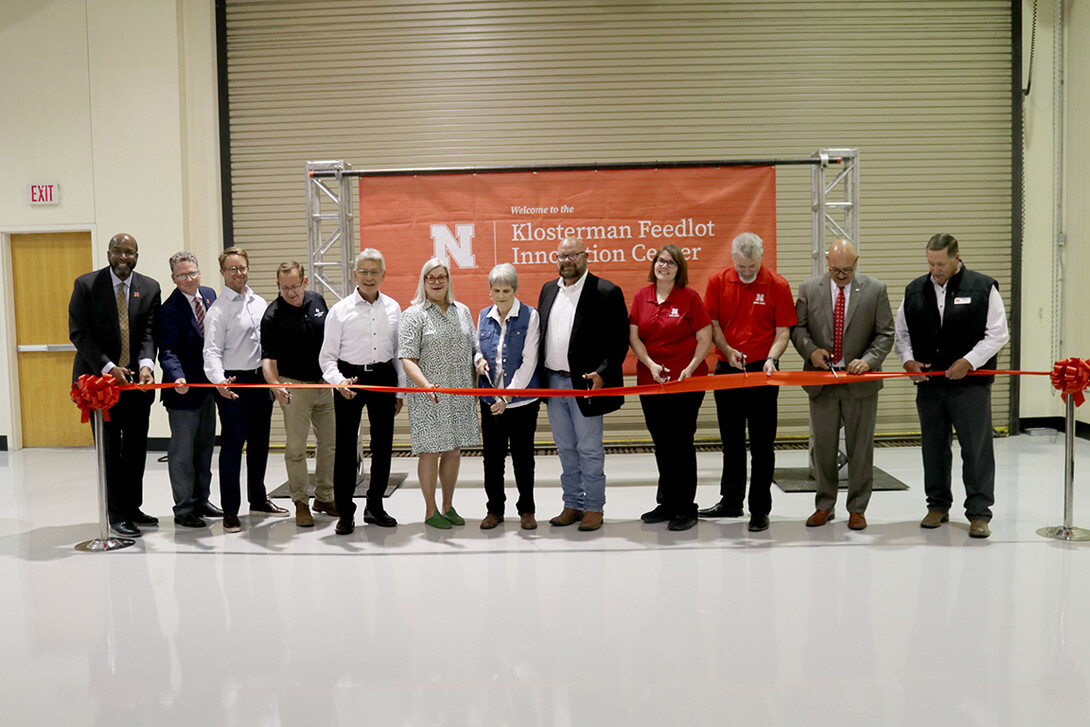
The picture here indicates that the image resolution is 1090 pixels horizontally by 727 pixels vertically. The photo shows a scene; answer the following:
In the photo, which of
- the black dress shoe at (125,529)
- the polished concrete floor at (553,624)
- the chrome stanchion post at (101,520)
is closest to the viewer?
the polished concrete floor at (553,624)

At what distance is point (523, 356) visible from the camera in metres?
5.00

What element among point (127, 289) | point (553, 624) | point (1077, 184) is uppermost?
point (1077, 184)

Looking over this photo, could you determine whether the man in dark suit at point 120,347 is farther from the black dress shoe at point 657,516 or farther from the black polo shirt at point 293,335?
the black dress shoe at point 657,516

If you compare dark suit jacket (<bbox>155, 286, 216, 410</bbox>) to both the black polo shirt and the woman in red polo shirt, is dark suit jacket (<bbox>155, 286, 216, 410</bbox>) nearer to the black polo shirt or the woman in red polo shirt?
the black polo shirt

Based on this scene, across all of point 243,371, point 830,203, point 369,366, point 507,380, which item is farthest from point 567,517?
point 830,203

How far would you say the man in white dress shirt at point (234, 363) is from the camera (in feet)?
17.2

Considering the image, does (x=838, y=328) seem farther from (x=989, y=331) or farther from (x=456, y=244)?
(x=456, y=244)

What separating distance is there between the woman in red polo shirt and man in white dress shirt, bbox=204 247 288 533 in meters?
2.28

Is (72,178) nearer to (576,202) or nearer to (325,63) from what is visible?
(325,63)

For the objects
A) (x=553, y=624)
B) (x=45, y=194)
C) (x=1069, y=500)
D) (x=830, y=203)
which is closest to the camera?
(x=553, y=624)

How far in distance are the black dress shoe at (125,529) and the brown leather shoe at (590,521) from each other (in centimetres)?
259

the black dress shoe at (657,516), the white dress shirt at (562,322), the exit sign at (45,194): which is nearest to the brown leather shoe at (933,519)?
the black dress shoe at (657,516)

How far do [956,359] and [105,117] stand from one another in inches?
285

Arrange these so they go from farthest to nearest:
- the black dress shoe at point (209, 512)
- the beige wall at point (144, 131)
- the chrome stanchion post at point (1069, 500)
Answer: the beige wall at point (144, 131) → the black dress shoe at point (209, 512) → the chrome stanchion post at point (1069, 500)
